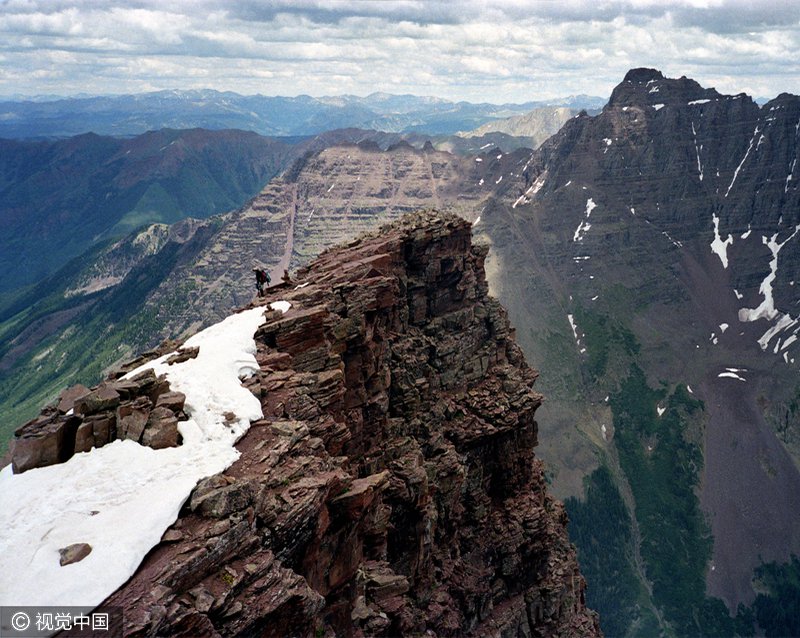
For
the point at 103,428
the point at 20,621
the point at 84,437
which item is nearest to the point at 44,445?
the point at 84,437

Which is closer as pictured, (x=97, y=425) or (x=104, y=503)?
(x=104, y=503)

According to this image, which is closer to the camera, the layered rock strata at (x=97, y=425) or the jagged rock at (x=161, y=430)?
the layered rock strata at (x=97, y=425)

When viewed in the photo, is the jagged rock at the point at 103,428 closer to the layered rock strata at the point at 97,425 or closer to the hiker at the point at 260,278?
the layered rock strata at the point at 97,425

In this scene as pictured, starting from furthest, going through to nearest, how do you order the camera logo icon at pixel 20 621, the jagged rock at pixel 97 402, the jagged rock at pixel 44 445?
the jagged rock at pixel 97 402, the jagged rock at pixel 44 445, the camera logo icon at pixel 20 621

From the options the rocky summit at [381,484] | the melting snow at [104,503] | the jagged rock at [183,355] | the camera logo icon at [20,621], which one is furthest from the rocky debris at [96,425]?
the camera logo icon at [20,621]

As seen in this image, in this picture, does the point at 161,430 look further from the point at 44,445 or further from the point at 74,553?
the point at 74,553

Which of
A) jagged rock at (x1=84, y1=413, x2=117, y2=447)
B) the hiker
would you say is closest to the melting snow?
jagged rock at (x1=84, y1=413, x2=117, y2=447)
